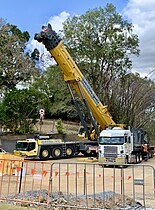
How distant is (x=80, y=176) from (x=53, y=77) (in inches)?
904

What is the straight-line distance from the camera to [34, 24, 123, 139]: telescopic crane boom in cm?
2403

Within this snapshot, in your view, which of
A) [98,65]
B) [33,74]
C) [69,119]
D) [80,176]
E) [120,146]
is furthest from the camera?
[69,119]

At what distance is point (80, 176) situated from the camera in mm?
16047

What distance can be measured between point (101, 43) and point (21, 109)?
36.3ft

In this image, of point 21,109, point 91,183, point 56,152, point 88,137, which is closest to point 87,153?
point 88,137

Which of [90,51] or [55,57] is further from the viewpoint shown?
[90,51]

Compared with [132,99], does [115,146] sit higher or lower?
lower

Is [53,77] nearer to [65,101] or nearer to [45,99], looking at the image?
[45,99]

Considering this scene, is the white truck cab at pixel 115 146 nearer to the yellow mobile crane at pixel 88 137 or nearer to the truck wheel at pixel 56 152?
the yellow mobile crane at pixel 88 137

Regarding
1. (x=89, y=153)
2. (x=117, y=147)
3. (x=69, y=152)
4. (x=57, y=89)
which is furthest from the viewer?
(x=57, y=89)

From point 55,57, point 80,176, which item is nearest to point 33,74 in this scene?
point 55,57

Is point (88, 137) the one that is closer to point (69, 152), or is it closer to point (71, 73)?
point (69, 152)

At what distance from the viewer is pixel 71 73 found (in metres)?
26.1

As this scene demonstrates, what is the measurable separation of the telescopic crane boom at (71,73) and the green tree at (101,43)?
353 inches
